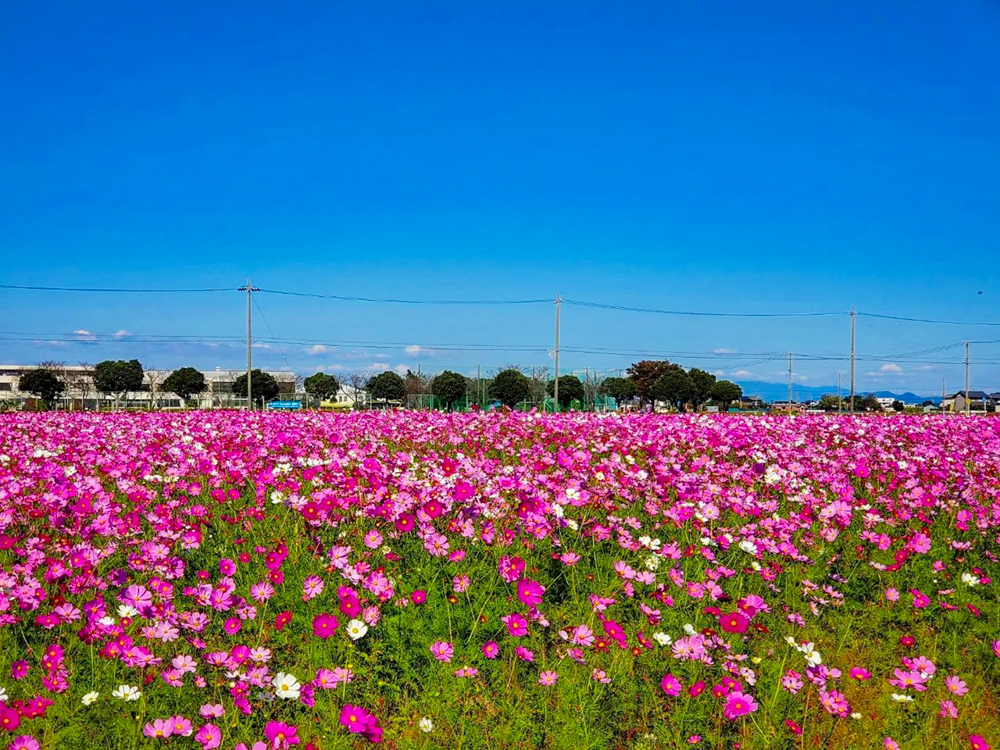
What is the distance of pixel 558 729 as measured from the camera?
3.32 metres

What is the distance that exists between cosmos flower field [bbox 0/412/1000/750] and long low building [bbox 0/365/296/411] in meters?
30.1

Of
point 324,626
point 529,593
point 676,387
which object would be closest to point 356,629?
point 324,626

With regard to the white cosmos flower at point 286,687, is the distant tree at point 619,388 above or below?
above

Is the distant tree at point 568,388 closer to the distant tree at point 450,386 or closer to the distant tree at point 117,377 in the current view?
the distant tree at point 450,386

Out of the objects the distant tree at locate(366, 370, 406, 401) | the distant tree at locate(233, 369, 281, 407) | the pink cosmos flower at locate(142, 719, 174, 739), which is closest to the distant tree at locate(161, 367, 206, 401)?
the distant tree at locate(233, 369, 281, 407)

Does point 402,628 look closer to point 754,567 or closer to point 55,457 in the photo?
point 754,567

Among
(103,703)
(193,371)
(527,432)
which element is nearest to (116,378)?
(193,371)

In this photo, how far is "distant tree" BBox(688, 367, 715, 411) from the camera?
6756cm

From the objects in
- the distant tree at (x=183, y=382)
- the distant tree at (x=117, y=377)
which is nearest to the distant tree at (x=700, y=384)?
the distant tree at (x=183, y=382)

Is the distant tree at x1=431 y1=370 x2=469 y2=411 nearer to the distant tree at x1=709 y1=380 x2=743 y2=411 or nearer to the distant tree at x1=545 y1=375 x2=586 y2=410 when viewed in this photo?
the distant tree at x1=545 y1=375 x2=586 y2=410

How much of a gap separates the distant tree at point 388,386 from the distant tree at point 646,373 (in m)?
26.6

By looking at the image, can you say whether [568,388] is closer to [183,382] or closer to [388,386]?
[388,386]

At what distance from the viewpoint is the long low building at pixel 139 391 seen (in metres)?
55.6

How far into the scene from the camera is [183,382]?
6775 centimetres
